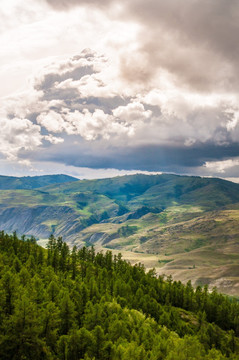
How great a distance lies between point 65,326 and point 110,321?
13.3 meters

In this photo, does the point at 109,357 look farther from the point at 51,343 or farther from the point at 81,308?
the point at 81,308

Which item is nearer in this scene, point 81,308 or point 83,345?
point 83,345

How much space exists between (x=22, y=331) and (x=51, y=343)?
39.3 ft

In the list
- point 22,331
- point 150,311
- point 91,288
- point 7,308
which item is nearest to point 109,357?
point 22,331

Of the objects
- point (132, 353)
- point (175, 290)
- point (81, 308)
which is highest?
point (132, 353)

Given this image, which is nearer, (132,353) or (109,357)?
(132,353)

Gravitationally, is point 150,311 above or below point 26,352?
below

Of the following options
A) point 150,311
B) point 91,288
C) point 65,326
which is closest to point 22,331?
point 65,326

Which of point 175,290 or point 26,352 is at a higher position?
point 26,352

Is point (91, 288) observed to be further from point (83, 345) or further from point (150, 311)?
point (83, 345)

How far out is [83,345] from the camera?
64875 mm

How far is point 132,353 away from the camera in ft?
183

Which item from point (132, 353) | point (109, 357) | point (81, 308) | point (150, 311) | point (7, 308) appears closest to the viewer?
point (132, 353)

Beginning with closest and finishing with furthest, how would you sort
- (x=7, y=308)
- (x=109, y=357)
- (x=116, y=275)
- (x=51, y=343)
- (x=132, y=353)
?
(x=132, y=353)
(x=109, y=357)
(x=51, y=343)
(x=7, y=308)
(x=116, y=275)
